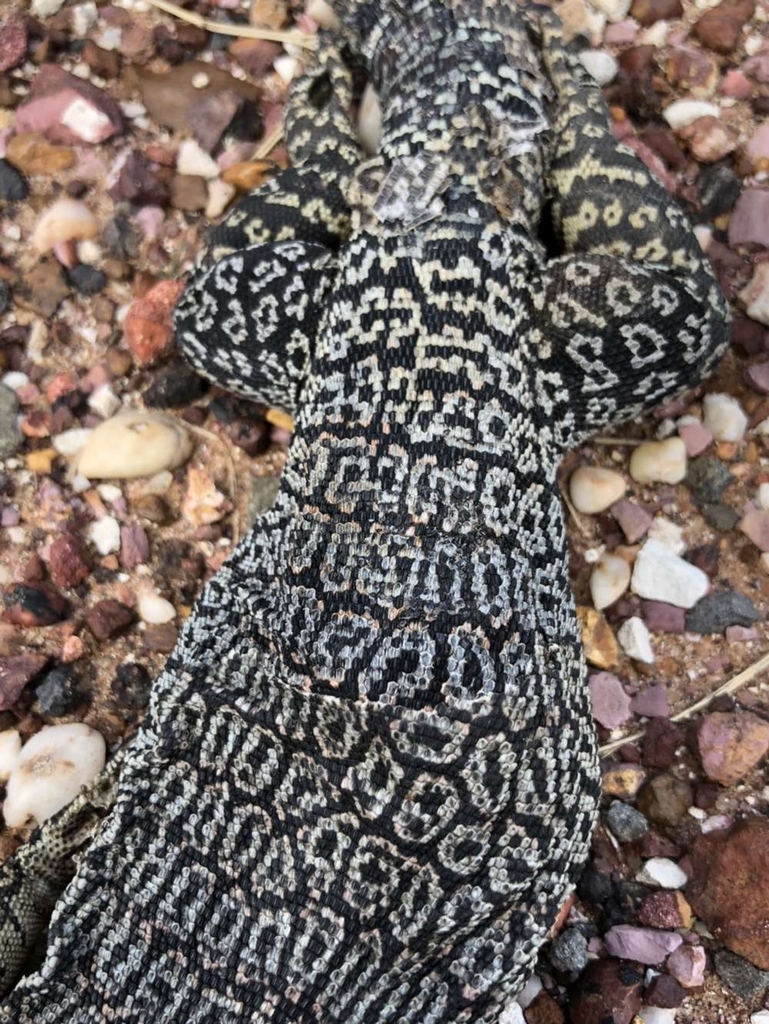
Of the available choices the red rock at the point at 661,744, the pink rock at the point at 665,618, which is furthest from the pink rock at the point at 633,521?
the red rock at the point at 661,744

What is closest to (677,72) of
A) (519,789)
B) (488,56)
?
(488,56)

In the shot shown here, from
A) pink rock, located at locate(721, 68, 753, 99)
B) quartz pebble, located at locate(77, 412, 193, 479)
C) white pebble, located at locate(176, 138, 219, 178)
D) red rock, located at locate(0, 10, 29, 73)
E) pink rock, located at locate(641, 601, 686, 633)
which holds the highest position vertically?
pink rock, located at locate(721, 68, 753, 99)

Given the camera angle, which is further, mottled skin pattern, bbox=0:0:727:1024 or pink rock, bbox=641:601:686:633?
pink rock, bbox=641:601:686:633

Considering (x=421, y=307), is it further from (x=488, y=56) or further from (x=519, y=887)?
(x=519, y=887)

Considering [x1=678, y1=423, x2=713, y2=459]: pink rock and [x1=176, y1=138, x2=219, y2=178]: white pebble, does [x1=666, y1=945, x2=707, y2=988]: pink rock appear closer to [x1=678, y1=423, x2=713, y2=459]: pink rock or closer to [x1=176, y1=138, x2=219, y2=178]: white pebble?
[x1=678, y1=423, x2=713, y2=459]: pink rock

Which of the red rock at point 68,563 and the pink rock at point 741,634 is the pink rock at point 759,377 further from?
the red rock at point 68,563

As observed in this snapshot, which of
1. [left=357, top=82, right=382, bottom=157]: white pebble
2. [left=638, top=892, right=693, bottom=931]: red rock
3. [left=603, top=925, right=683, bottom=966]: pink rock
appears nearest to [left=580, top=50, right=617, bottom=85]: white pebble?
[left=357, top=82, right=382, bottom=157]: white pebble
